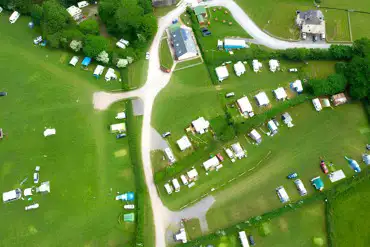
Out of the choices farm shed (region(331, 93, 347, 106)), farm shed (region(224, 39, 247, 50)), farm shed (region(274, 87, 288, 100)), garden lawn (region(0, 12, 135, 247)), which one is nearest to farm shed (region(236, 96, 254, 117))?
farm shed (region(274, 87, 288, 100))

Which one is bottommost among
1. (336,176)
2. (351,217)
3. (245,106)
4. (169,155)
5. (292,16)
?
(351,217)

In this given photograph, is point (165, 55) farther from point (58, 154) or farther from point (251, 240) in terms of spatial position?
point (251, 240)

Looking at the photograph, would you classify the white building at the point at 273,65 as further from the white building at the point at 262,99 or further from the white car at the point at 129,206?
the white car at the point at 129,206

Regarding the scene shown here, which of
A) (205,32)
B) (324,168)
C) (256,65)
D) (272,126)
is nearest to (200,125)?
(272,126)

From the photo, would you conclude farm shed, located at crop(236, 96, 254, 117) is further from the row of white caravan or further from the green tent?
the green tent

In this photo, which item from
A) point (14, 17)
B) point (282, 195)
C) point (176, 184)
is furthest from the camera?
point (14, 17)

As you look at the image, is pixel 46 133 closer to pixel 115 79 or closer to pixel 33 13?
pixel 115 79

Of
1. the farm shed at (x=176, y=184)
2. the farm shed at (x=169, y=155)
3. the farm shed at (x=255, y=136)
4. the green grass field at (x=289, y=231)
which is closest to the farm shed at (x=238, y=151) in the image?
the farm shed at (x=255, y=136)
